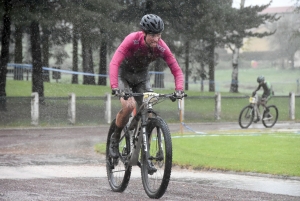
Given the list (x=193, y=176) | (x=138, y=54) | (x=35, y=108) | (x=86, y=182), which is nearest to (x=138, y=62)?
(x=138, y=54)

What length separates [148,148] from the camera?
826 cm

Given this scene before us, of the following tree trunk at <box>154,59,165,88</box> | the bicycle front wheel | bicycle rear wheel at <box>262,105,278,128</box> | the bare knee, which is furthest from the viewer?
tree trunk at <box>154,59,165,88</box>

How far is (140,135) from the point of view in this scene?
27.5 feet

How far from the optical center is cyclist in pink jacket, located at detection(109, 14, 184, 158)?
8164 millimetres

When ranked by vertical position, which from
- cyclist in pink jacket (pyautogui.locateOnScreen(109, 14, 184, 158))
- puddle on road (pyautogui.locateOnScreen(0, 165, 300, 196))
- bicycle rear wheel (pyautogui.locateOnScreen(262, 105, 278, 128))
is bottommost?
puddle on road (pyautogui.locateOnScreen(0, 165, 300, 196))

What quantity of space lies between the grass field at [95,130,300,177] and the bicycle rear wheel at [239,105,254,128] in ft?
20.9

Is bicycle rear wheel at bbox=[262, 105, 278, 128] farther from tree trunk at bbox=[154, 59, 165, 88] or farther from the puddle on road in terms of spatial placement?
tree trunk at bbox=[154, 59, 165, 88]

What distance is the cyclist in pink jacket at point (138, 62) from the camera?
8.16 m

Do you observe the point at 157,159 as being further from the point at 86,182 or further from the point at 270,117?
the point at 270,117

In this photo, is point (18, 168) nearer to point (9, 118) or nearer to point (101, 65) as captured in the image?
point (9, 118)

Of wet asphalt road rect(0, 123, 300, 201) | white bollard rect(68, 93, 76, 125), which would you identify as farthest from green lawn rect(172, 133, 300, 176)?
white bollard rect(68, 93, 76, 125)

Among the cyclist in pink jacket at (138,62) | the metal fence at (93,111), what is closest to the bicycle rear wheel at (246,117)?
the metal fence at (93,111)

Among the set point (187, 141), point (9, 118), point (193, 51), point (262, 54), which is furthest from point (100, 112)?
point (262, 54)

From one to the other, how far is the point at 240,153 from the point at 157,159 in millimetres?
6477
